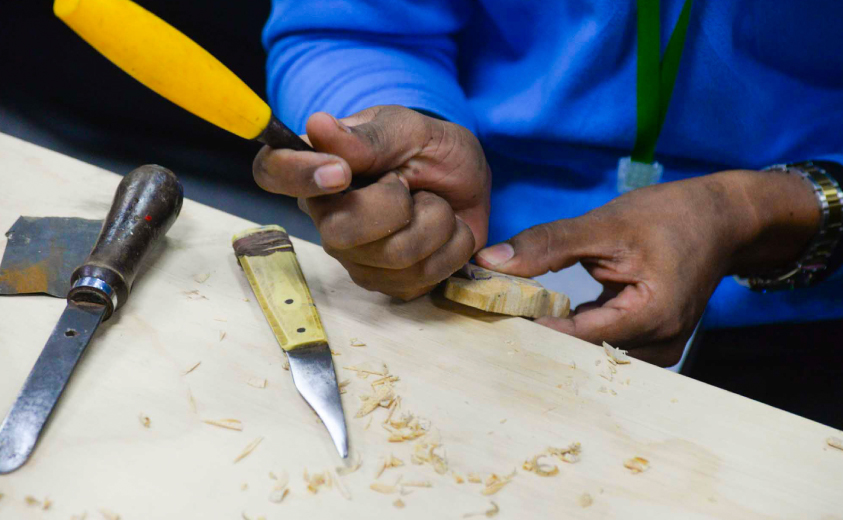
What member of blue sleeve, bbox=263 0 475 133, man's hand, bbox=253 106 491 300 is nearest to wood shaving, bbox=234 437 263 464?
man's hand, bbox=253 106 491 300

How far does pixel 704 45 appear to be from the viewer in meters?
1.15

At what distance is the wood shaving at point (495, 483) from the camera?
1.92ft

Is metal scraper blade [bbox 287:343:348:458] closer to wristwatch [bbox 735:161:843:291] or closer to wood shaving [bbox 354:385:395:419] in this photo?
wood shaving [bbox 354:385:395:419]

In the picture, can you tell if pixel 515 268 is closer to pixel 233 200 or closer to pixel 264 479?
pixel 264 479

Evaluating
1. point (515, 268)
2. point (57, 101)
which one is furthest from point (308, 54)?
point (57, 101)

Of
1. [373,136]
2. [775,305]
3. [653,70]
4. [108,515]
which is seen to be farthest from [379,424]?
[775,305]

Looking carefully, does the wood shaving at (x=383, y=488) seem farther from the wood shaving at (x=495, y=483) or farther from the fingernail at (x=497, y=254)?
the fingernail at (x=497, y=254)

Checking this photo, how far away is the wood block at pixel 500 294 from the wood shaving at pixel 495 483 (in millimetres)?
233

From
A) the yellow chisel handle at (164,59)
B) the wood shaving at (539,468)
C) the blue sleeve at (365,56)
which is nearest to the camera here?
the yellow chisel handle at (164,59)

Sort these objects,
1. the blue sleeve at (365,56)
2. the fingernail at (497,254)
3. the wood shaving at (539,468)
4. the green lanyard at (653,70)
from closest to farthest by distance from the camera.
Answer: the wood shaving at (539,468)
the fingernail at (497,254)
the green lanyard at (653,70)
the blue sleeve at (365,56)

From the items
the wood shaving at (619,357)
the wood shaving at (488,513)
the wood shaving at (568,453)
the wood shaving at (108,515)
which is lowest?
the wood shaving at (108,515)

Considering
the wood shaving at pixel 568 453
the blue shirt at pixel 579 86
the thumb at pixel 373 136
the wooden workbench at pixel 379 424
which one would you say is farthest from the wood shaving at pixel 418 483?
the blue shirt at pixel 579 86

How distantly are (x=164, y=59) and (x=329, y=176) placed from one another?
0.20 m

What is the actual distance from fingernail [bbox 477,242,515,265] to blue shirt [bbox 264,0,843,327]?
35 centimetres
